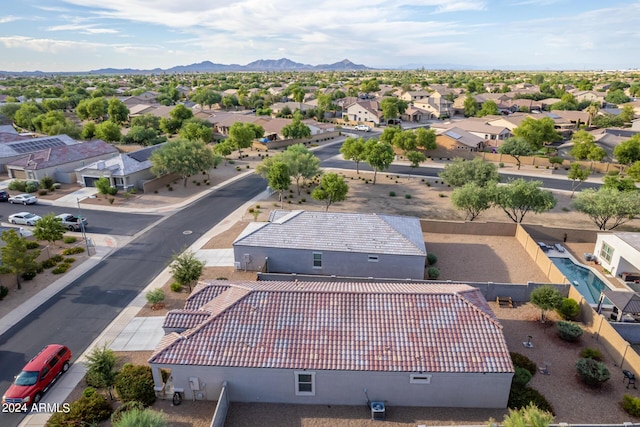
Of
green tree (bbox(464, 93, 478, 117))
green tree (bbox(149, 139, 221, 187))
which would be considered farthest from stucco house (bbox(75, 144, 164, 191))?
green tree (bbox(464, 93, 478, 117))

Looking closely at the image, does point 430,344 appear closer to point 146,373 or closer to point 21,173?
point 146,373

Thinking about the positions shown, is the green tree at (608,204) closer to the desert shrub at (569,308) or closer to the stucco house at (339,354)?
the desert shrub at (569,308)

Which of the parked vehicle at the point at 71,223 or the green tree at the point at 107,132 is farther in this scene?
the green tree at the point at 107,132

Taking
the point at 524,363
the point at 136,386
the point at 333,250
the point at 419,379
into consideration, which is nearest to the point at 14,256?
the point at 136,386

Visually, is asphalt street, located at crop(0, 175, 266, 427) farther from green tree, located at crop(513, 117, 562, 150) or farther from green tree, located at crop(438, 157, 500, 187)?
green tree, located at crop(513, 117, 562, 150)

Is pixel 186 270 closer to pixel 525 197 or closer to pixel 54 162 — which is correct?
pixel 525 197

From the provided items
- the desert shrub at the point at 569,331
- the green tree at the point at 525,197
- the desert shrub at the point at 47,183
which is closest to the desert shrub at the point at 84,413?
the desert shrub at the point at 569,331
